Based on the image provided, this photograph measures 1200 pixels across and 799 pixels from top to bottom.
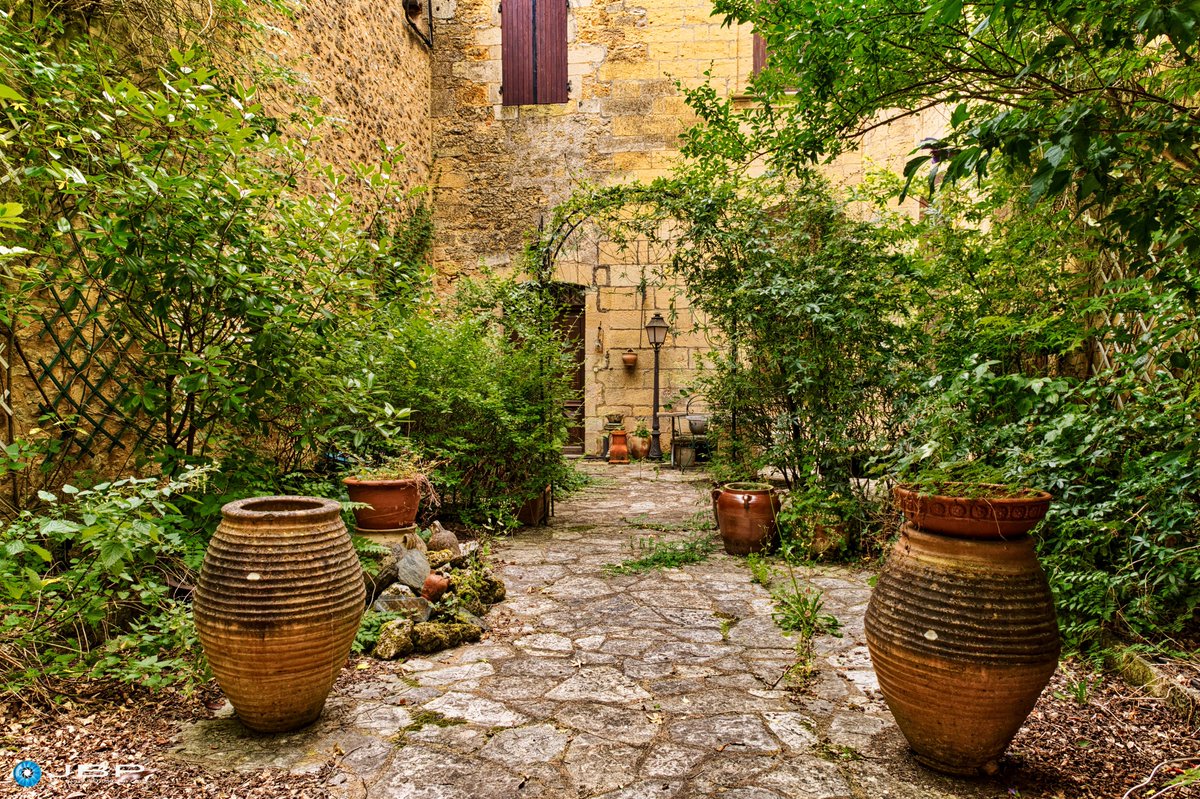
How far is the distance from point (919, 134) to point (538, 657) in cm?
723

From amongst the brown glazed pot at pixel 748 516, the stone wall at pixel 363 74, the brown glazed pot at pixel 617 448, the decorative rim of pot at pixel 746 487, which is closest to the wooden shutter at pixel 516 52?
the stone wall at pixel 363 74

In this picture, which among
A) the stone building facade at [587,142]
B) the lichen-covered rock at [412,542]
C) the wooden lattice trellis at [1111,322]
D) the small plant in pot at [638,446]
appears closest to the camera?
the wooden lattice trellis at [1111,322]

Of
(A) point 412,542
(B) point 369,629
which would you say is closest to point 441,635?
(B) point 369,629

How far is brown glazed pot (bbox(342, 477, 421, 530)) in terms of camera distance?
12.0 feet

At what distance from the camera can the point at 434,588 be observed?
3.22 m

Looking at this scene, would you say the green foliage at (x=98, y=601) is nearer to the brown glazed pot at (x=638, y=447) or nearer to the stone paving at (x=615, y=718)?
the stone paving at (x=615, y=718)

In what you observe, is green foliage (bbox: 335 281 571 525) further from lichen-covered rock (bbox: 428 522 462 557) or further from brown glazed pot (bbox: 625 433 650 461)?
brown glazed pot (bbox: 625 433 650 461)

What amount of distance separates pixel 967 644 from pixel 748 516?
2.63m

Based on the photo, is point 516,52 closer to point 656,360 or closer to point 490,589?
point 656,360

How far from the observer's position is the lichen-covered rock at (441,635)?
290cm

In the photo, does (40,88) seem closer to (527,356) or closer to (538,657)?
(538,657)

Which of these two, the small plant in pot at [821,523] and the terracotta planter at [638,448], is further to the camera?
the terracotta planter at [638,448]

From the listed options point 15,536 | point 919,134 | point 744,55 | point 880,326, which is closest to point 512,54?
point 744,55
